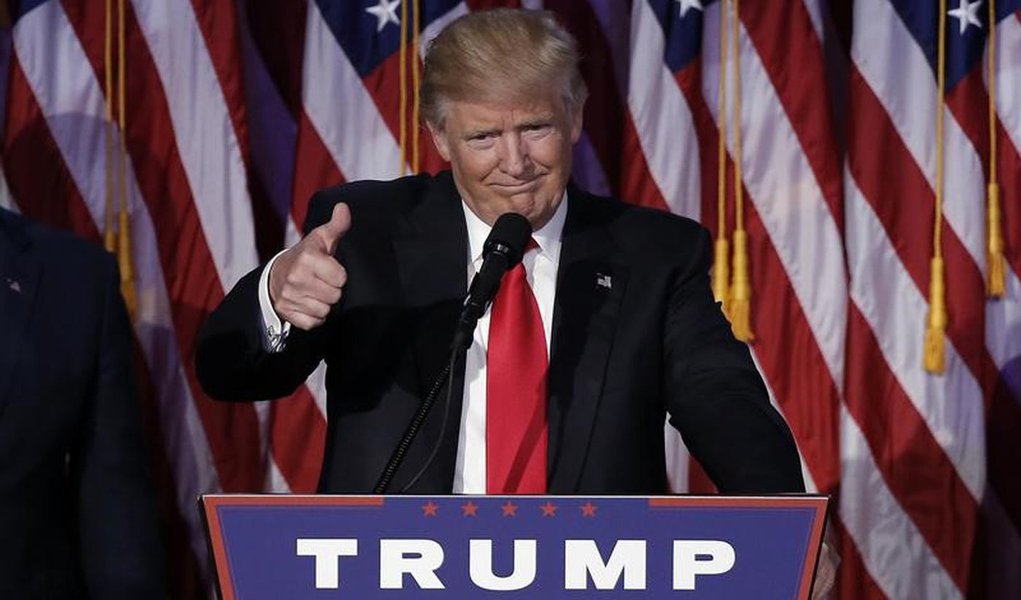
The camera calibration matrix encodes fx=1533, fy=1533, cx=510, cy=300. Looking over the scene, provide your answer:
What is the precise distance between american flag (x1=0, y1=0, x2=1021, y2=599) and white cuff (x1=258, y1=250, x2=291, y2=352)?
1.63 meters

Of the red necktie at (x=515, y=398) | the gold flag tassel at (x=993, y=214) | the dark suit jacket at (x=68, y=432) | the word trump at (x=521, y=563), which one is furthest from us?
the gold flag tassel at (x=993, y=214)

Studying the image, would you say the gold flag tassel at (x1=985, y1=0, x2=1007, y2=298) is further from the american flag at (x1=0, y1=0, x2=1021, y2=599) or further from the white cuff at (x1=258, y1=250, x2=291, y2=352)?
the white cuff at (x1=258, y1=250, x2=291, y2=352)

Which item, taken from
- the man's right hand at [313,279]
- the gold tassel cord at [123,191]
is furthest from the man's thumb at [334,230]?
the gold tassel cord at [123,191]

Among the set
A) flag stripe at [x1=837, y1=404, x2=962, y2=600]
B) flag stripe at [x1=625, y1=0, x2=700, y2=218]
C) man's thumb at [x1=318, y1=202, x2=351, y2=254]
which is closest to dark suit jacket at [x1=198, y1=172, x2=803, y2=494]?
man's thumb at [x1=318, y1=202, x2=351, y2=254]

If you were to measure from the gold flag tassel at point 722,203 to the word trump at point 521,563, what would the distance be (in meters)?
2.01

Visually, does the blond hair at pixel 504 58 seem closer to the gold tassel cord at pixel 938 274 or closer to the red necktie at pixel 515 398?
the red necktie at pixel 515 398

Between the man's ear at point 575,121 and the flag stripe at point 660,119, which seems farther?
the flag stripe at point 660,119

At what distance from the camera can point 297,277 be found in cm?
148

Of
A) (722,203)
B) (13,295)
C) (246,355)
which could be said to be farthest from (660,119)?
(246,355)

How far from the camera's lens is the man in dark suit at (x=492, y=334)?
1.76 m

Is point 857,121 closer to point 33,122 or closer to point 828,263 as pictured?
point 828,263

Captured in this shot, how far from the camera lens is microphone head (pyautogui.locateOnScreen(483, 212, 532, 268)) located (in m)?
1.51

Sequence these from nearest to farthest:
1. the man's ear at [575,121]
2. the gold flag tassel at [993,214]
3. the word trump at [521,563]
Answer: the word trump at [521,563], the man's ear at [575,121], the gold flag tassel at [993,214]

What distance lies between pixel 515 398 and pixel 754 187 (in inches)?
67.4
